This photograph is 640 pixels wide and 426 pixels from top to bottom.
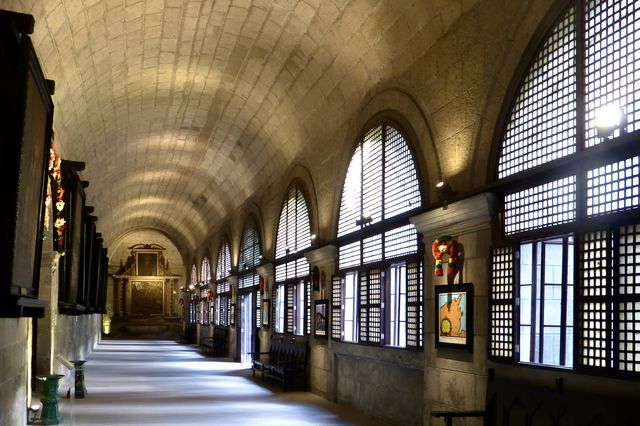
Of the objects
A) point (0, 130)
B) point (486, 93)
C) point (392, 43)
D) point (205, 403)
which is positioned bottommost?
point (205, 403)

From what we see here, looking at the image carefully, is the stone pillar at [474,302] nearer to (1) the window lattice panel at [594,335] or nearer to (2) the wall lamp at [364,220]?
(1) the window lattice panel at [594,335]

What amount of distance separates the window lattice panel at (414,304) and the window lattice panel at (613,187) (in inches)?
167

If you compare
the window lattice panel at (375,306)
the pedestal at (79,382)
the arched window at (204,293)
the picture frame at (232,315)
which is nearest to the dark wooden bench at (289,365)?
the pedestal at (79,382)

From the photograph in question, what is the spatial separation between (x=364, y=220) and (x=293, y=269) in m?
6.42

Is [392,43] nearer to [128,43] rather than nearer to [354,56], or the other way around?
[354,56]

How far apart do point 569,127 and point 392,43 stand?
15.5ft

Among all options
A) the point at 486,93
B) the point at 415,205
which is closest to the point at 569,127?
the point at 486,93

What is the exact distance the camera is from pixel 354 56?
44.3 feet

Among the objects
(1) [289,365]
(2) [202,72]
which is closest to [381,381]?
(1) [289,365]

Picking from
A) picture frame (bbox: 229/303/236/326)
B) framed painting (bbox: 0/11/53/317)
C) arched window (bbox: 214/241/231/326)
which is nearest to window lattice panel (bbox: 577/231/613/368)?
framed painting (bbox: 0/11/53/317)

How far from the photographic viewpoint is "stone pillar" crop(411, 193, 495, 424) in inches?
373

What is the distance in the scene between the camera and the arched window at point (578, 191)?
702cm

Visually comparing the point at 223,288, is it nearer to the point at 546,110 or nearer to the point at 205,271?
the point at 205,271

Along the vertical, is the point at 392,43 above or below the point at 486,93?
above
